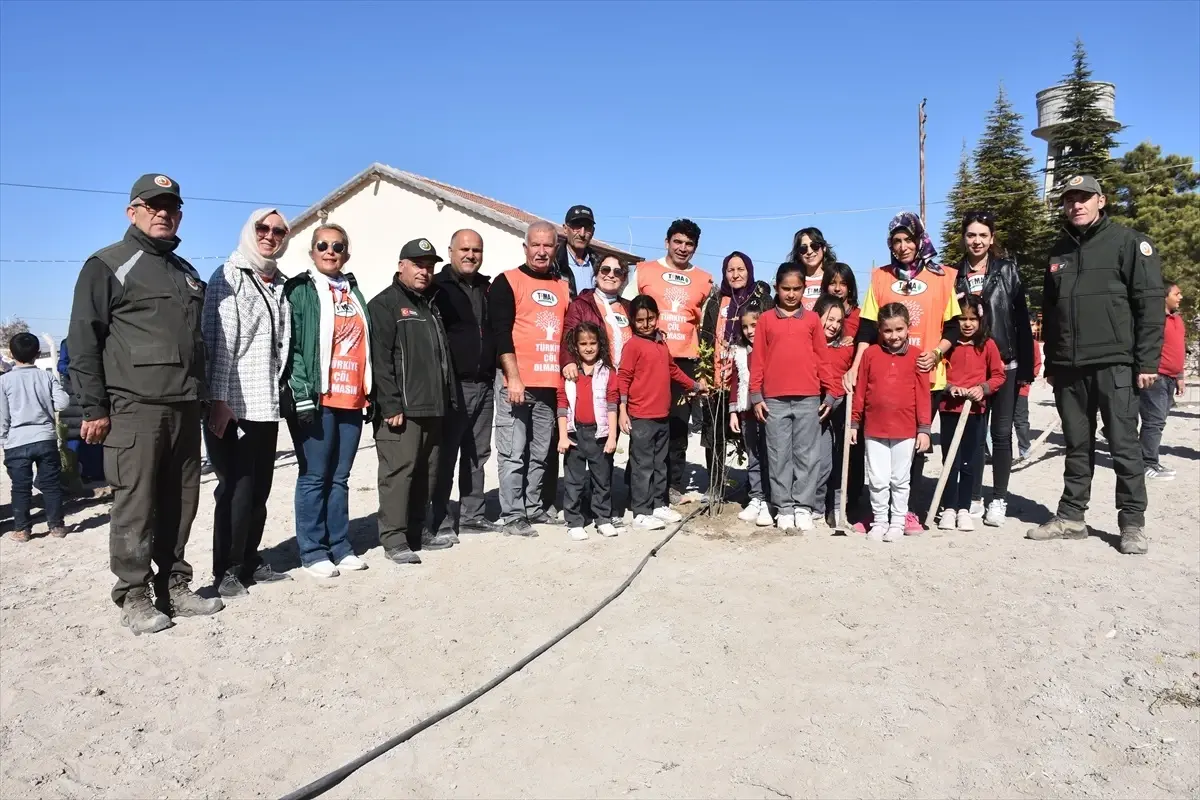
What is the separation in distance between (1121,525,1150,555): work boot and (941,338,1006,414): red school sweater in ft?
4.09

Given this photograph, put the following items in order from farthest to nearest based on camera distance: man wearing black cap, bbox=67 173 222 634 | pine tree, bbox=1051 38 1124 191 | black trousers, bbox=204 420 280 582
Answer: pine tree, bbox=1051 38 1124 191, black trousers, bbox=204 420 280 582, man wearing black cap, bbox=67 173 222 634

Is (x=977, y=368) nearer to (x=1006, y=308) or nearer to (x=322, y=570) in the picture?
(x=1006, y=308)

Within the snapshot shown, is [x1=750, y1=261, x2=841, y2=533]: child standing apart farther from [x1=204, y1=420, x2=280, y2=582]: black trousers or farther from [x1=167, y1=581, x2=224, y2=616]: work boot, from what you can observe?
[x1=167, y1=581, x2=224, y2=616]: work boot

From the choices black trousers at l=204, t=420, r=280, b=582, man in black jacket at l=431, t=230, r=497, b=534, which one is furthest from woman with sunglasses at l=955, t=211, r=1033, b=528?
black trousers at l=204, t=420, r=280, b=582

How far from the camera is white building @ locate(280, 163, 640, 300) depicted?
20328 millimetres

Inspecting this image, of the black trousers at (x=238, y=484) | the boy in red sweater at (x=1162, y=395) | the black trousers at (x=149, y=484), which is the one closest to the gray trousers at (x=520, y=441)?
the black trousers at (x=238, y=484)

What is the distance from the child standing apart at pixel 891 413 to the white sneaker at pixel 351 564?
3629 mm

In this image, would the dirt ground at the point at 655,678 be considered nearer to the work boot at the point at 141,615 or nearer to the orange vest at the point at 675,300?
the work boot at the point at 141,615

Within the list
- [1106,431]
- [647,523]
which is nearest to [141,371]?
[647,523]

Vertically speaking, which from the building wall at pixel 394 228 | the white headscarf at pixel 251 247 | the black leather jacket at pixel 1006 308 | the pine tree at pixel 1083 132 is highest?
the pine tree at pixel 1083 132

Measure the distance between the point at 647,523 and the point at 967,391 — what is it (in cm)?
261

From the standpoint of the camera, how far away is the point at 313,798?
2.88 metres

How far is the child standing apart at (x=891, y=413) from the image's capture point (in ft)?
19.3

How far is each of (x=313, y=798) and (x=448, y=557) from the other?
2.84 meters
